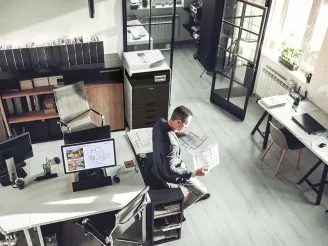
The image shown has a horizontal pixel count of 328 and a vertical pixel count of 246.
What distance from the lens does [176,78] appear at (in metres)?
6.69

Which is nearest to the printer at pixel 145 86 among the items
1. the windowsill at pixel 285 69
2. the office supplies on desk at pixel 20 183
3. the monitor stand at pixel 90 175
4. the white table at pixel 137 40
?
the white table at pixel 137 40

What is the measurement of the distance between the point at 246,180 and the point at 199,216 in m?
0.89

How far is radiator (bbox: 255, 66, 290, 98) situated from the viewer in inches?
216

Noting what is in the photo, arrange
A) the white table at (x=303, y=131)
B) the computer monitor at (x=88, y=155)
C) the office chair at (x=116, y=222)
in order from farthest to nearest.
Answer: the white table at (x=303, y=131)
the computer monitor at (x=88, y=155)
the office chair at (x=116, y=222)

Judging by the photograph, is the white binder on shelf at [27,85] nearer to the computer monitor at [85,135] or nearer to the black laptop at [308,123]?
the computer monitor at [85,135]

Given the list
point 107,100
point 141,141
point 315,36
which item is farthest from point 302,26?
point 141,141

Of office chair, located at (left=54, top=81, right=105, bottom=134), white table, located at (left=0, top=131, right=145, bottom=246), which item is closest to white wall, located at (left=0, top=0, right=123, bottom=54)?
office chair, located at (left=54, top=81, right=105, bottom=134)

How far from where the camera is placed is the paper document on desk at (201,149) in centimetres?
379

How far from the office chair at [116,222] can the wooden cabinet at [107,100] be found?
196 centimetres

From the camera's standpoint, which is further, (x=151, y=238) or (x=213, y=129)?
(x=213, y=129)

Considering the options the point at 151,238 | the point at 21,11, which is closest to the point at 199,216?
the point at 151,238

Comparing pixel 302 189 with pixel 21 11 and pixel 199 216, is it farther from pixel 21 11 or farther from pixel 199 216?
pixel 21 11

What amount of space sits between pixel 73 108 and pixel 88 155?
1377 mm

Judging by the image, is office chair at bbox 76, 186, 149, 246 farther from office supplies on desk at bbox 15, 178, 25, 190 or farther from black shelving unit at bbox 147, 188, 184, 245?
office supplies on desk at bbox 15, 178, 25, 190
